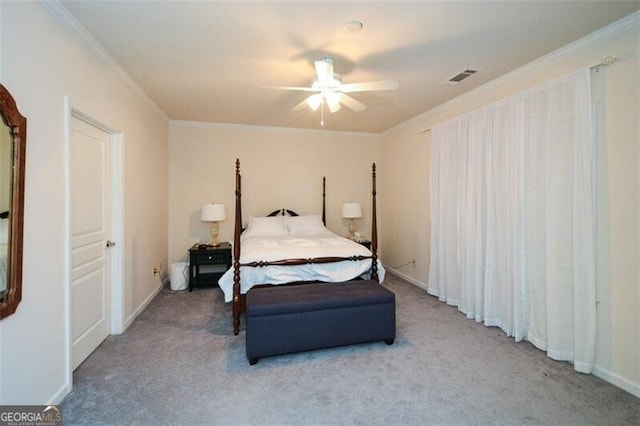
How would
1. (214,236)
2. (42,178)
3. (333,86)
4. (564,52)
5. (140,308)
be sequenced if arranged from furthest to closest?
(214,236), (140,308), (333,86), (564,52), (42,178)

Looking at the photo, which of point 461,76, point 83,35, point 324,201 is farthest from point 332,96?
point 324,201

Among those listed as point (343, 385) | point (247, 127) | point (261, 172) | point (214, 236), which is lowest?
point (343, 385)

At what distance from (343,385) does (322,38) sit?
2.60 m

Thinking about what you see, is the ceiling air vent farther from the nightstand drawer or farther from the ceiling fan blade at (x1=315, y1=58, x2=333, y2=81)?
the nightstand drawer

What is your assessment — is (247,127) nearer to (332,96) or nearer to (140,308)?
(332,96)

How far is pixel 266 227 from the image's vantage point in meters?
4.65

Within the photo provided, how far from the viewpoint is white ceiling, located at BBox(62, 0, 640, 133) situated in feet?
6.52

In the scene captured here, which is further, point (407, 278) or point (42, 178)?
point (407, 278)

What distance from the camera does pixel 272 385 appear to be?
2.18m

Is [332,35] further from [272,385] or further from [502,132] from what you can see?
Answer: [272,385]

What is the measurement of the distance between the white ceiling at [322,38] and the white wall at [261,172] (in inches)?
57.8

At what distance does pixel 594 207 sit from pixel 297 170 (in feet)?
13.2

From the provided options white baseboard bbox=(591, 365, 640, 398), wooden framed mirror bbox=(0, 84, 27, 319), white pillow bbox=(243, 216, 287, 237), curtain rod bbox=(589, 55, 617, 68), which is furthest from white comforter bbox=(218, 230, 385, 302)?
curtain rod bbox=(589, 55, 617, 68)

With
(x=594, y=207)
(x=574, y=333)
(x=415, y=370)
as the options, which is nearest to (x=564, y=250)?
(x=594, y=207)
